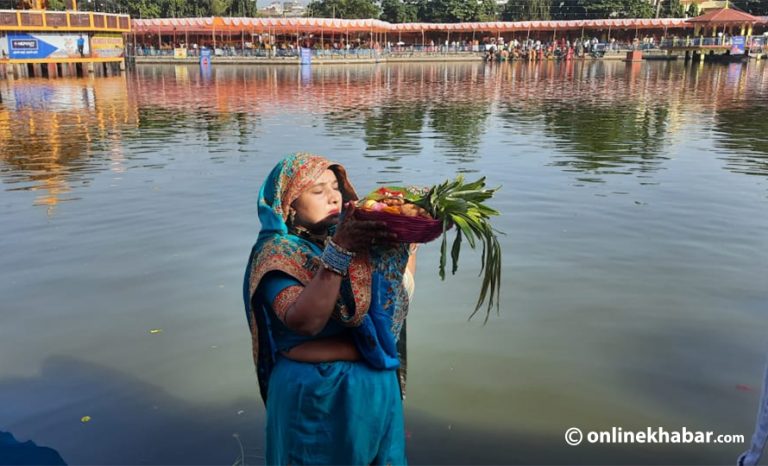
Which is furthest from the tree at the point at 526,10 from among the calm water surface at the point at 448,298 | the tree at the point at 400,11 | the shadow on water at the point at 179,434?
the shadow on water at the point at 179,434

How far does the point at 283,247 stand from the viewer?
6.09ft

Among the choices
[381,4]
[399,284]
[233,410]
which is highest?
[381,4]

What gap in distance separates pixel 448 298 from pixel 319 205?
3.41 metres

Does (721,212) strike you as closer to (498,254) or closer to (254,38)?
(498,254)

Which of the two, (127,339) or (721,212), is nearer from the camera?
(127,339)

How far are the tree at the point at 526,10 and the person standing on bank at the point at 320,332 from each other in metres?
81.1

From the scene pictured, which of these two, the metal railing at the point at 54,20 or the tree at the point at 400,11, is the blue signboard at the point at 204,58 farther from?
the tree at the point at 400,11

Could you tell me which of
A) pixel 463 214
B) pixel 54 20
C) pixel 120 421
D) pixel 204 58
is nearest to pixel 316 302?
pixel 463 214

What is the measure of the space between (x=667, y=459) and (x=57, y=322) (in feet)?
13.6

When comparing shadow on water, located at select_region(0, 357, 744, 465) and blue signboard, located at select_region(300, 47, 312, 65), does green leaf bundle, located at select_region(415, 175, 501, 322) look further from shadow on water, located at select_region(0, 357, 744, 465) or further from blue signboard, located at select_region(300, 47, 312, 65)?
blue signboard, located at select_region(300, 47, 312, 65)

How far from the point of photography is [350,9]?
7000 cm

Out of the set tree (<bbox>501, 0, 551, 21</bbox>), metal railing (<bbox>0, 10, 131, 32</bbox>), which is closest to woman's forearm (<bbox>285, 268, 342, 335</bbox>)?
metal railing (<bbox>0, 10, 131, 32</bbox>)

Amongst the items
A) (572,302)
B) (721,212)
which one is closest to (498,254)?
(572,302)

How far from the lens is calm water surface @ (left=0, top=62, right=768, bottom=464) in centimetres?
357
